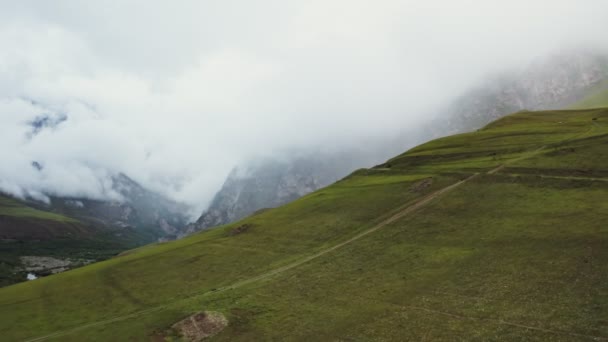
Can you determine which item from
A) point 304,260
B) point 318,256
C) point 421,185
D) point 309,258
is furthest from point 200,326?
point 421,185

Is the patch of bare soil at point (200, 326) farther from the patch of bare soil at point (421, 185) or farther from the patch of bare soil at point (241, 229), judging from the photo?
the patch of bare soil at point (421, 185)

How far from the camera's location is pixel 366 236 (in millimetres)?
75750

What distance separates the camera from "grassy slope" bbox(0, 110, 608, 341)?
4438 centimetres

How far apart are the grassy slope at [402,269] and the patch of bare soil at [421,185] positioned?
49cm

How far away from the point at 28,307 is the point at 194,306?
3646 centimetres

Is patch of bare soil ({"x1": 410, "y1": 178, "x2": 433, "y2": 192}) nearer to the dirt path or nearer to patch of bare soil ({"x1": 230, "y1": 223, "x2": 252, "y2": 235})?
the dirt path

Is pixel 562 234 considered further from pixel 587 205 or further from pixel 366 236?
pixel 366 236

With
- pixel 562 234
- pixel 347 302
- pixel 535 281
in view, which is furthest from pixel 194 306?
pixel 562 234

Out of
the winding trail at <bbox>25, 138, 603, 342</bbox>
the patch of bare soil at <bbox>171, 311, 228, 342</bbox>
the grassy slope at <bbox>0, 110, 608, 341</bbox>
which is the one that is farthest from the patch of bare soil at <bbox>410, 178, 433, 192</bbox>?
the patch of bare soil at <bbox>171, 311, 228, 342</bbox>

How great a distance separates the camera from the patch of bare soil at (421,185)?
9079 centimetres

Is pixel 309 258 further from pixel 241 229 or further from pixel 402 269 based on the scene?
pixel 241 229

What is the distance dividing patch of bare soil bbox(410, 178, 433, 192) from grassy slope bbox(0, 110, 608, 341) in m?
0.49

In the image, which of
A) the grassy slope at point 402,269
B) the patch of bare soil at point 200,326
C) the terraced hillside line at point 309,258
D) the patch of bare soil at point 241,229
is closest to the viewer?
the grassy slope at point 402,269

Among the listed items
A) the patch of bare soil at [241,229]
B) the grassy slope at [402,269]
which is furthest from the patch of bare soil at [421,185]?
the patch of bare soil at [241,229]
